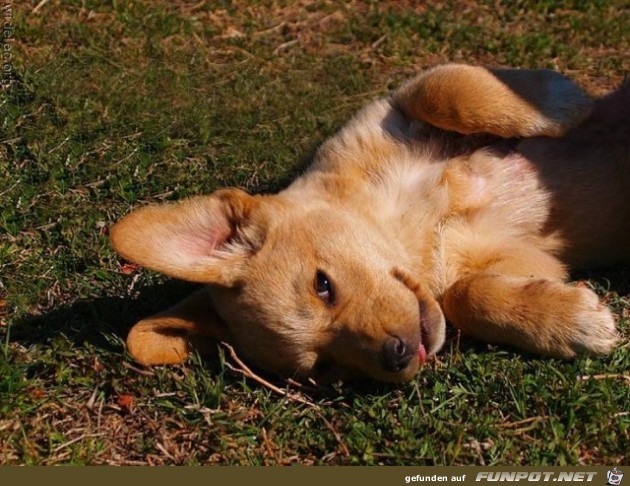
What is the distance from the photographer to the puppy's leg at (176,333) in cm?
521

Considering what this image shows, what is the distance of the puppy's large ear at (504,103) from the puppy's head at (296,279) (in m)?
0.90

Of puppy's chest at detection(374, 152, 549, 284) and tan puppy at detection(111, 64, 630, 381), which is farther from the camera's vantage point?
puppy's chest at detection(374, 152, 549, 284)

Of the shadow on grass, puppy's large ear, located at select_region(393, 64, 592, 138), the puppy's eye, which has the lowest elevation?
the shadow on grass

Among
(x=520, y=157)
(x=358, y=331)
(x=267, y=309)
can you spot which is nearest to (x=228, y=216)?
(x=267, y=309)

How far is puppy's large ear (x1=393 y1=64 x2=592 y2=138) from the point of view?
5.66 m

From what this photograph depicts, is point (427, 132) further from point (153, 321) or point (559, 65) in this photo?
point (559, 65)

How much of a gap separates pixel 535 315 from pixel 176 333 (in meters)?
1.94

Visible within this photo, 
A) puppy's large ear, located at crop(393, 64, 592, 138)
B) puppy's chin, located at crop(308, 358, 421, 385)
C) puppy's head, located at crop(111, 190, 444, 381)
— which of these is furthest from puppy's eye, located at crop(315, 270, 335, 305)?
puppy's large ear, located at crop(393, 64, 592, 138)

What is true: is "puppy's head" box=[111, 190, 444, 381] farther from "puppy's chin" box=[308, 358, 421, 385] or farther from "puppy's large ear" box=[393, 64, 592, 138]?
"puppy's large ear" box=[393, 64, 592, 138]

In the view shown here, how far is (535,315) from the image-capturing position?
5.12 metres

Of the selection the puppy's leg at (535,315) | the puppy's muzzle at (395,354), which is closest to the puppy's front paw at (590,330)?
the puppy's leg at (535,315)

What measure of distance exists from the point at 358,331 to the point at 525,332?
3.12ft

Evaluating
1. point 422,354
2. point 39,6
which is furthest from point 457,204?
point 39,6

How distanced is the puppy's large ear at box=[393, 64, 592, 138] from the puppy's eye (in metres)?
1.38
